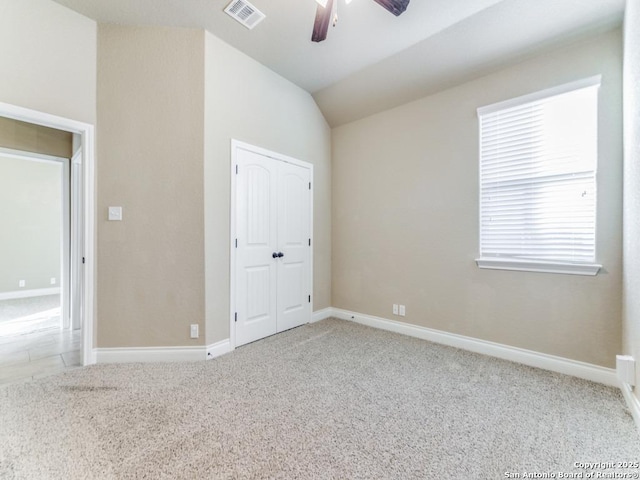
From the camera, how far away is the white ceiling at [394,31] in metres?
2.28

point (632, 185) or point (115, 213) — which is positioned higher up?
point (632, 185)

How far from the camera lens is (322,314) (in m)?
4.03

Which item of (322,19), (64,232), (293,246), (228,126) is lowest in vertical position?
(293,246)

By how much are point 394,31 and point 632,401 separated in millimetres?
3357

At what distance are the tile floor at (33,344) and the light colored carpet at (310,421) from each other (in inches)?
12.7

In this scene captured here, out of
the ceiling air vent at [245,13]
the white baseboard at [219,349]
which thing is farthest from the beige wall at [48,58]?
the white baseboard at [219,349]

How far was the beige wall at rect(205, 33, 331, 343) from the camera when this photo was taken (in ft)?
9.05

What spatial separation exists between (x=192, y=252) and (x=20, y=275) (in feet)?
16.7

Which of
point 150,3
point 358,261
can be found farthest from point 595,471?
point 150,3

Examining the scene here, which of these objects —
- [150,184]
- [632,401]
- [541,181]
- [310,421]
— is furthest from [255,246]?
[632,401]

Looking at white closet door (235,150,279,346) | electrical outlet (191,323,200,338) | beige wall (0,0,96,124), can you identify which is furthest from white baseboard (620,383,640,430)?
beige wall (0,0,96,124)

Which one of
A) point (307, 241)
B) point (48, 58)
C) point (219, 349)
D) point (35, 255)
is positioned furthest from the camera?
point (35, 255)

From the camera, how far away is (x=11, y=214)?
5148 mm

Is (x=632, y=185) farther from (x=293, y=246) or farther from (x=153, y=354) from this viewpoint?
(x=153, y=354)
